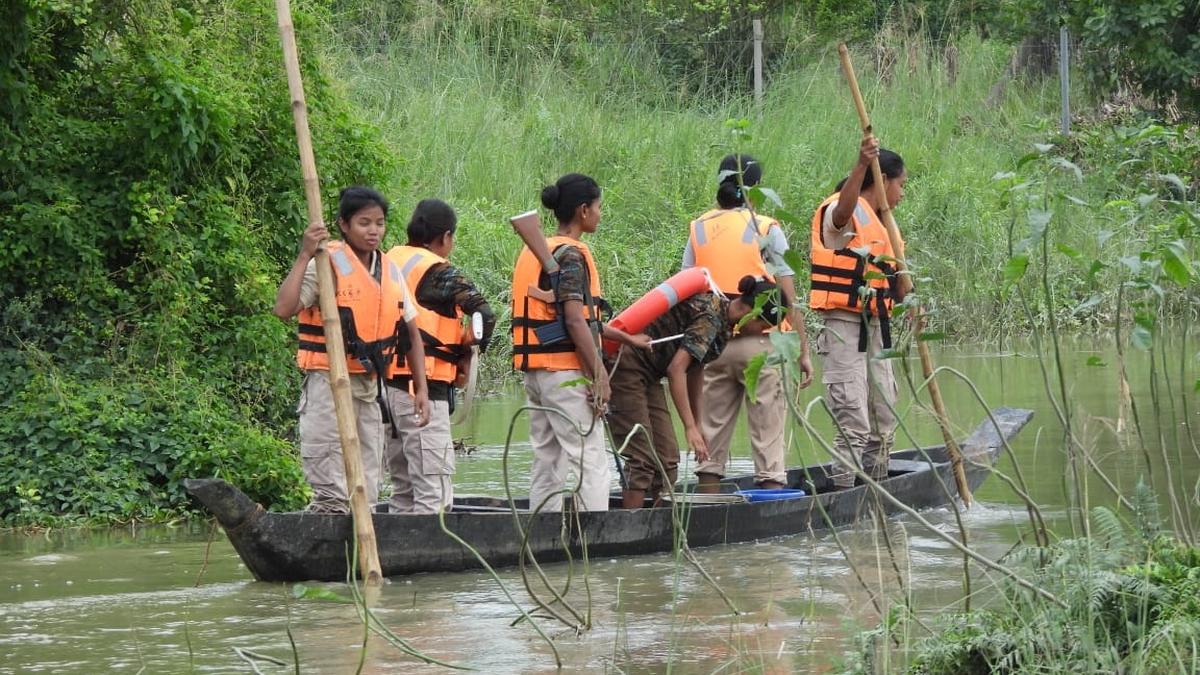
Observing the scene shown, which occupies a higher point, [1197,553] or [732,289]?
[732,289]

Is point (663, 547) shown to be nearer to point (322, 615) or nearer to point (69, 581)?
point (322, 615)

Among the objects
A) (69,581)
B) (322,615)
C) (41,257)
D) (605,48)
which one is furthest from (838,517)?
(605,48)

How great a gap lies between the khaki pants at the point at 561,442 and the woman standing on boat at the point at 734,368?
918mm

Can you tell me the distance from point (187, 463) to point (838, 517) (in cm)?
356

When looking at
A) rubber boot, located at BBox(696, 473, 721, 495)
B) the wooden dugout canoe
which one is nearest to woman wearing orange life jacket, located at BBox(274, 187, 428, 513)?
the wooden dugout canoe

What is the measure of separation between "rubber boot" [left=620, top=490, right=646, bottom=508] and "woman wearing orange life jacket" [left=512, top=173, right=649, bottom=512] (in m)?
0.40

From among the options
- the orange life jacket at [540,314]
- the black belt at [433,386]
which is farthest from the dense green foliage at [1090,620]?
the black belt at [433,386]

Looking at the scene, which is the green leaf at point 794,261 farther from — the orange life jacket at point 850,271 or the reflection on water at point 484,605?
the orange life jacket at point 850,271

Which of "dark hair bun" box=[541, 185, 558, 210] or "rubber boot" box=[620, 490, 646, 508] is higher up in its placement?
"dark hair bun" box=[541, 185, 558, 210]

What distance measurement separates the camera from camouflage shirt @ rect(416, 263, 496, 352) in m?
7.99

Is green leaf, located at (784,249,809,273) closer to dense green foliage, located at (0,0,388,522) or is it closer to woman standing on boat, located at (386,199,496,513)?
woman standing on boat, located at (386,199,496,513)

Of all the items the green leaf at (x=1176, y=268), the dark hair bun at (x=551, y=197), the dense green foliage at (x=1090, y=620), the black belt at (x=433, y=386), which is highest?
the dark hair bun at (x=551, y=197)

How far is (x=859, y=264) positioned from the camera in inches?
342

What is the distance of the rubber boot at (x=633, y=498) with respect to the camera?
8.45 m
